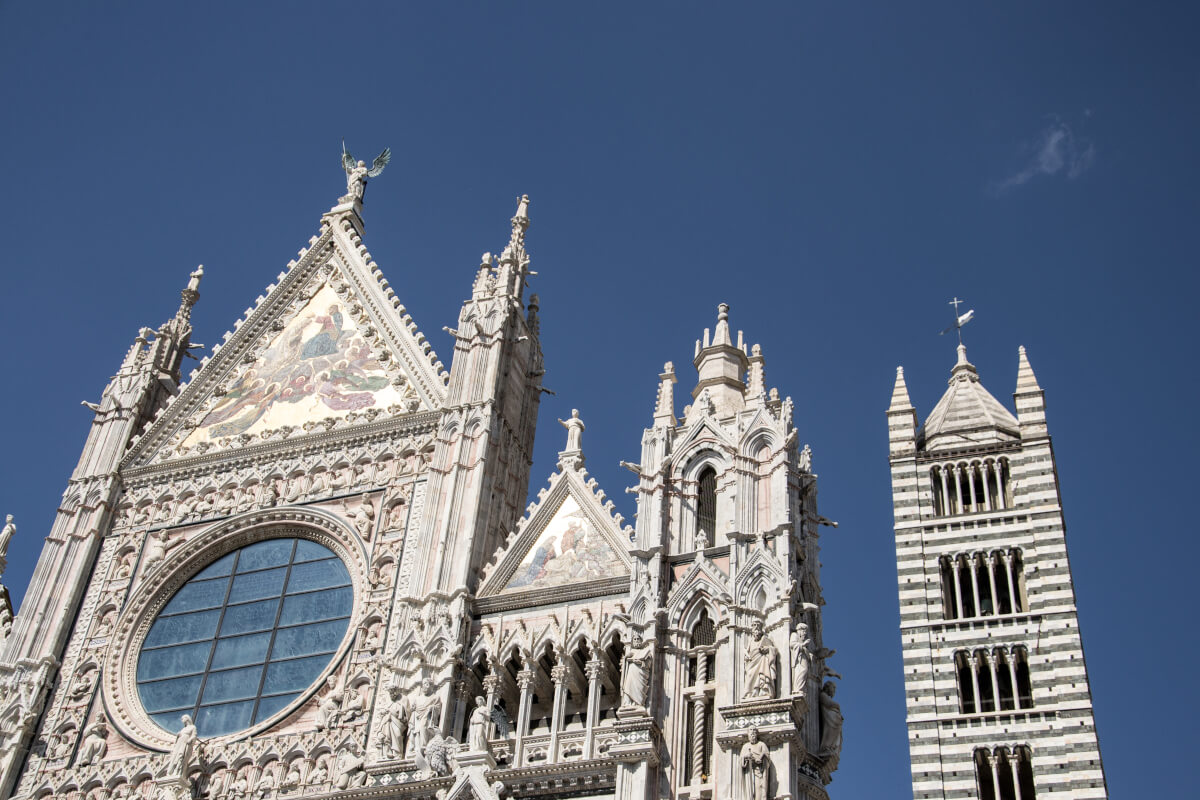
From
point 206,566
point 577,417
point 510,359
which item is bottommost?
point 206,566

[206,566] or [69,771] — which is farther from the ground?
[206,566]

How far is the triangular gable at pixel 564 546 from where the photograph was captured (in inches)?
887

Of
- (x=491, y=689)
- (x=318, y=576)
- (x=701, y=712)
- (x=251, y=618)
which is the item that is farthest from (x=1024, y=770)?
(x=251, y=618)

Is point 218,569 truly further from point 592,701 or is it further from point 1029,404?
point 1029,404

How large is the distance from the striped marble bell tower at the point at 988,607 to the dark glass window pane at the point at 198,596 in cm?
1471

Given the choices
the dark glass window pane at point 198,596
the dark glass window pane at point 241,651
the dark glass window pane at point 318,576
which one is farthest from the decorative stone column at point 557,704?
the dark glass window pane at point 198,596

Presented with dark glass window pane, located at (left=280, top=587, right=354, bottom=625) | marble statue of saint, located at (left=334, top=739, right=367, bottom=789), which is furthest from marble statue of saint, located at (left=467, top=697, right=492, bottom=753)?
dark glass window pane, located at (left=280, top=587, right=354, bottom=625)

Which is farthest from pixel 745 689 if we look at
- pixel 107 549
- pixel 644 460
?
pixel 107 549

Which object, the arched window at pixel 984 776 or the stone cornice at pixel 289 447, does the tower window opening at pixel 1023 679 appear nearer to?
the arched window at pixel 984 776

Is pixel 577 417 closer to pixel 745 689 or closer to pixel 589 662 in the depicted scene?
pixel 589 662

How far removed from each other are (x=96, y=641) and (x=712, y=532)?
31.4 feet

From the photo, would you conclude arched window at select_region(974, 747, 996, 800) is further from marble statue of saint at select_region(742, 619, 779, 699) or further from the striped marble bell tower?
marble statue of saint at select_region(742, 619, 779, 699)

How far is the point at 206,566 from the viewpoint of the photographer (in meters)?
25.3

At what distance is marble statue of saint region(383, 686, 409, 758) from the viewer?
823 inches
